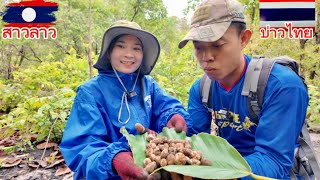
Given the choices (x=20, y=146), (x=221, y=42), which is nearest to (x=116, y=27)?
(x=221, y=42)

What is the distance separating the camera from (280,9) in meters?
7.39

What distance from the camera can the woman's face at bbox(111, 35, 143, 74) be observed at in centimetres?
180

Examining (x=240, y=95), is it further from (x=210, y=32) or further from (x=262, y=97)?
(x=210, y=32)

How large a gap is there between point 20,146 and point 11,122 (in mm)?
454

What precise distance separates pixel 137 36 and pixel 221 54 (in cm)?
56

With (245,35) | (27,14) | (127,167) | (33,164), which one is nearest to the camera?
(127,167)

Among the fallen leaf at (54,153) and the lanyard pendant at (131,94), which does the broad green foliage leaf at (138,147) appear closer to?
the lanyard pendant at (131,94)

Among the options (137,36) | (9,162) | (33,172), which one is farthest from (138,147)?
(9,162)

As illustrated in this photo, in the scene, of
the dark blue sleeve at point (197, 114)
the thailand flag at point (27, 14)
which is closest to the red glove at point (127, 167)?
the dark blue sleeve at point (197, 114)

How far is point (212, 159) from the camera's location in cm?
109

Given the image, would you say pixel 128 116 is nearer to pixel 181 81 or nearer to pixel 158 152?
pixel 158 152

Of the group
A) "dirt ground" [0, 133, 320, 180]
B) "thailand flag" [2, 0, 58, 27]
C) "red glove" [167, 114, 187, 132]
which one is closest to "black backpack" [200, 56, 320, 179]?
"red glove" [167, 114, 187, 132]

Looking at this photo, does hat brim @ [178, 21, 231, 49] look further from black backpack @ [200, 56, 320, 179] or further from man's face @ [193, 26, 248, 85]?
black backpack @ [200, 56, 320, 179]

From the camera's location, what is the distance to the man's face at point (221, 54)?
148cm
